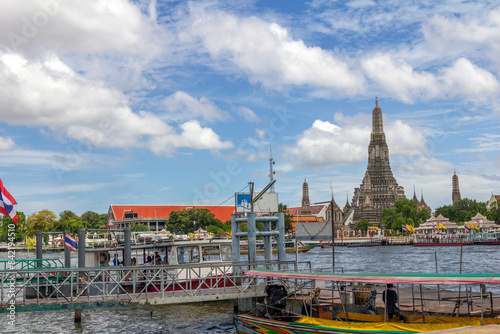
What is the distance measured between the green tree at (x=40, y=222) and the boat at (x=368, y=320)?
126458mm

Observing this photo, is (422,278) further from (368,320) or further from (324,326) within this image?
(368,320)

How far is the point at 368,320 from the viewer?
66.4ft

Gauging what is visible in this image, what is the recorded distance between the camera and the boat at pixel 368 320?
16875 millimetres

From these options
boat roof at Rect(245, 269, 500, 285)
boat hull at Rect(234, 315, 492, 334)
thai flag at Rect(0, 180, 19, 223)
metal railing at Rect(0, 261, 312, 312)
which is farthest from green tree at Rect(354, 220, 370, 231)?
boat roof at Rect(245, 269, 500, 285)

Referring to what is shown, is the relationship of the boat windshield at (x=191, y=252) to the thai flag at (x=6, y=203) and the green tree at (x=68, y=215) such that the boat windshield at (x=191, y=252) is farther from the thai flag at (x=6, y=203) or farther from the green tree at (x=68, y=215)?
the green tree at (x=68, y=215)

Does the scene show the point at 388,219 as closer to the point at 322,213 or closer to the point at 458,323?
the point at 322,213

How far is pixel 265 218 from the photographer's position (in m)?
29.4

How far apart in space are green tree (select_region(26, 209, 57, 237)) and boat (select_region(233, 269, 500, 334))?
415ft

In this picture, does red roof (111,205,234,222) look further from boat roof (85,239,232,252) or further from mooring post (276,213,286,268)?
mooring post (276,213,286,268)

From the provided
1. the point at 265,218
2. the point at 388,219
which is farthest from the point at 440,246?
the point at 265,218

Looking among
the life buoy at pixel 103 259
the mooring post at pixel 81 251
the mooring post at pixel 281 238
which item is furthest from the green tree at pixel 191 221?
the mooring post at pixel 281 238

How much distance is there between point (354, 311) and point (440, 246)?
4543 inches

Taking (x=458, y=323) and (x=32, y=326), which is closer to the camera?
(x=458, y=323)

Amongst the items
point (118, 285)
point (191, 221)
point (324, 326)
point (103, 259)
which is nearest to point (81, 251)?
point (103, 259)
